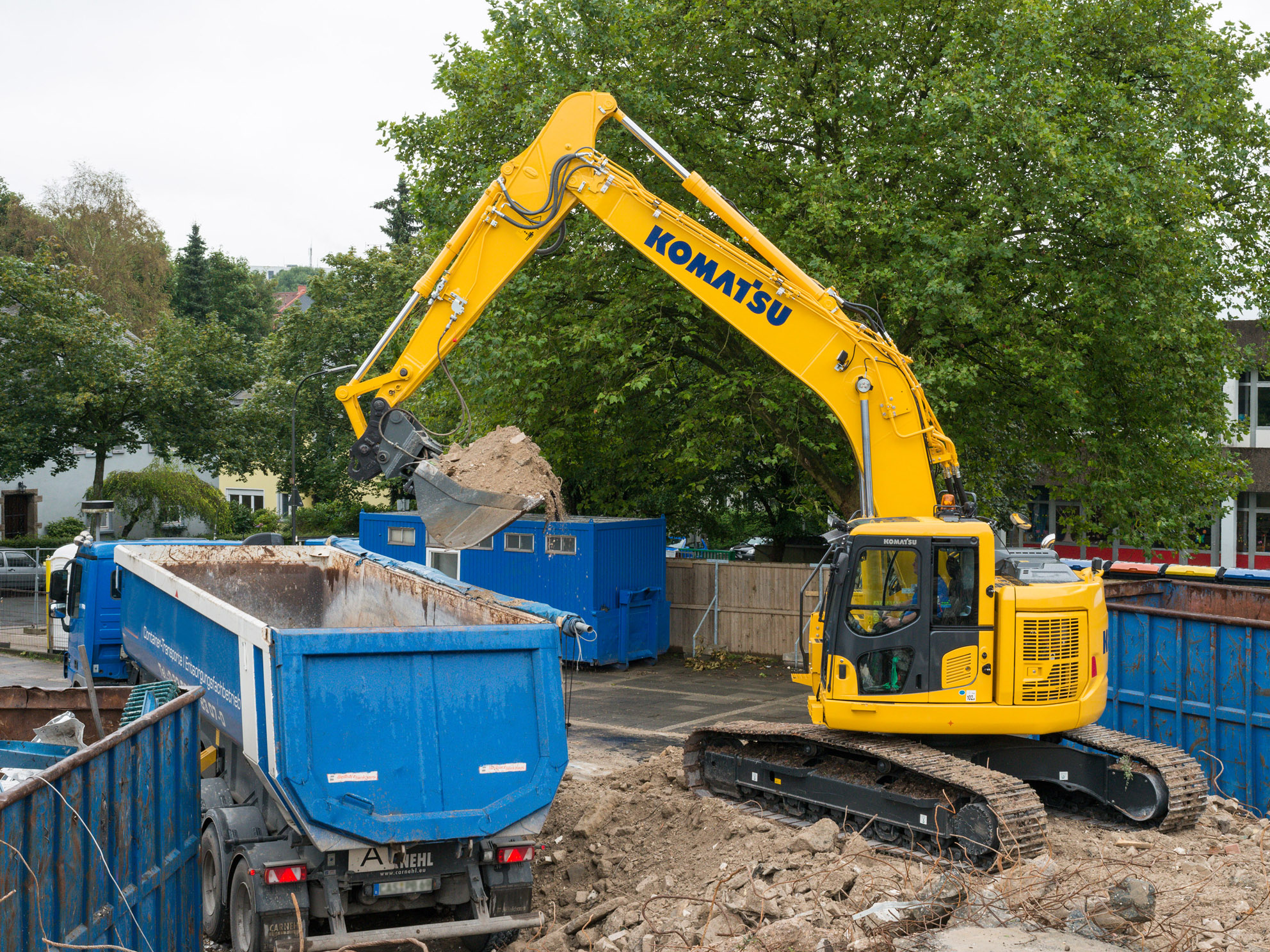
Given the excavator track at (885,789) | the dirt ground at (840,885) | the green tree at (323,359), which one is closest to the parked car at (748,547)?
the green tree at (323,359)

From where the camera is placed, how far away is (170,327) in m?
33.8

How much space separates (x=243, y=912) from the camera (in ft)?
22.6

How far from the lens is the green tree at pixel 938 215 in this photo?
16.0m

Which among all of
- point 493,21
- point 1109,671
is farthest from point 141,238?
point 1109,671

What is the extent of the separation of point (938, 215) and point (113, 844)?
14292 millimetres

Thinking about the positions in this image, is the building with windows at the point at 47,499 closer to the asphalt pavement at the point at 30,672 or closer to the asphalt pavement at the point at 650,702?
the asphalt pavement at the point at 30,672

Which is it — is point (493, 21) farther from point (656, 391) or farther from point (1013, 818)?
point (1013, 818)

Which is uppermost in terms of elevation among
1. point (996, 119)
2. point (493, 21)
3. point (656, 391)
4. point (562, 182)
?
point (493, 21)

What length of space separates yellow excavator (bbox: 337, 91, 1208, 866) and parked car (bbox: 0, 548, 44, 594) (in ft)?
78.1

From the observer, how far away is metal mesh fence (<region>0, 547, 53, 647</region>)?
2383 cm

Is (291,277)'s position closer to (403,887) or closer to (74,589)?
(74,589)

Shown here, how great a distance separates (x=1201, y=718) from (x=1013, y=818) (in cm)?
365

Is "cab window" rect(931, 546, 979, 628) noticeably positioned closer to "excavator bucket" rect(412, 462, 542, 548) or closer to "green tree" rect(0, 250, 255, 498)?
"excavator bucket" rect(412, 462, 542, 548)

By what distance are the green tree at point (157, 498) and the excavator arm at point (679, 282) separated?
30411 millimetres
